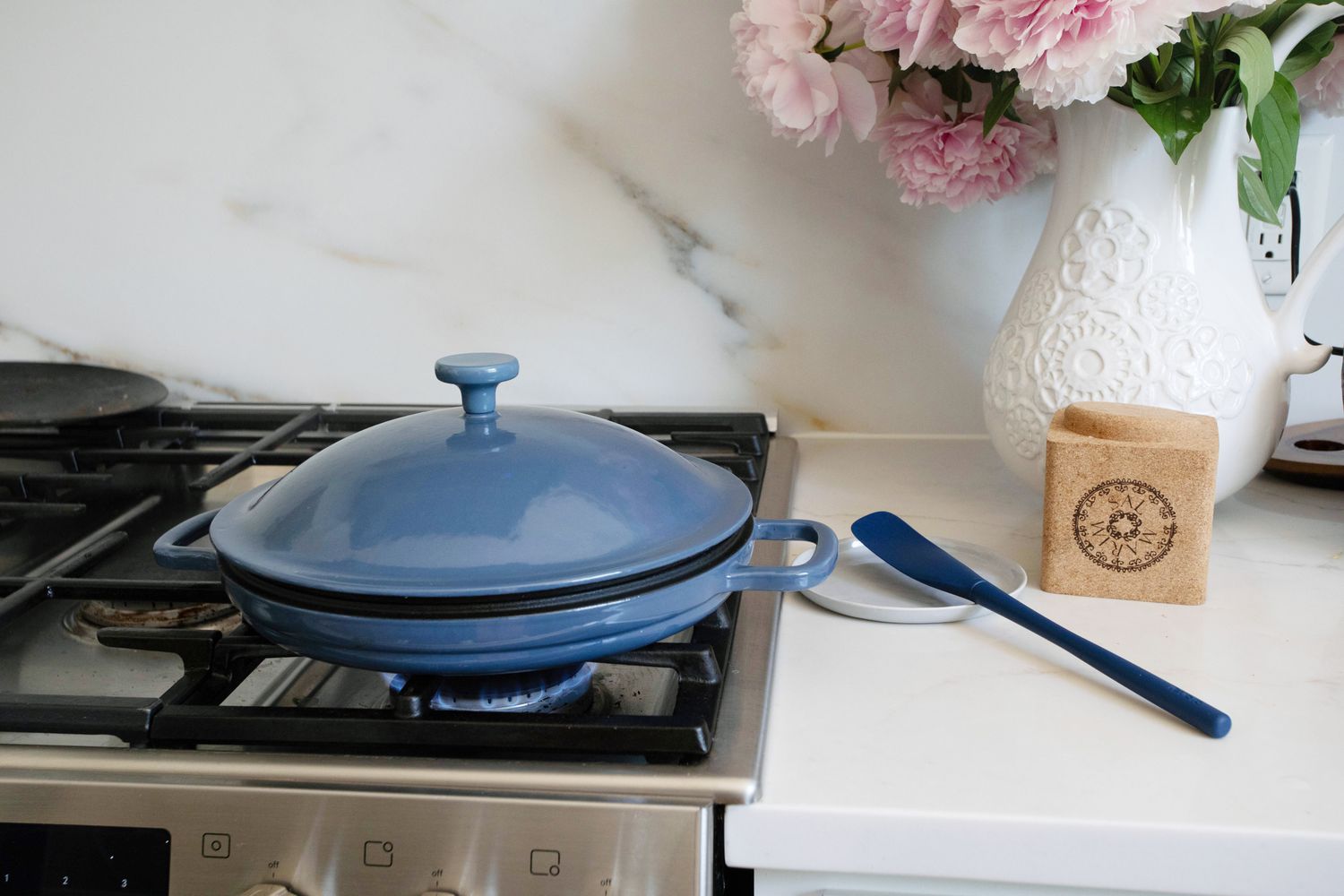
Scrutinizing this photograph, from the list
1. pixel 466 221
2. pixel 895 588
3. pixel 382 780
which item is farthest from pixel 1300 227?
pixel 382 780

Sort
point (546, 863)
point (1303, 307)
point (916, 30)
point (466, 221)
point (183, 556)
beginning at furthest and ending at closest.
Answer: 1. point (466, 221)
2. point (1303, 307)
3. point (916, 30)
4. point (183, 556)
5. point (546, 863)

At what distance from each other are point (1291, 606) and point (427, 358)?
82cm

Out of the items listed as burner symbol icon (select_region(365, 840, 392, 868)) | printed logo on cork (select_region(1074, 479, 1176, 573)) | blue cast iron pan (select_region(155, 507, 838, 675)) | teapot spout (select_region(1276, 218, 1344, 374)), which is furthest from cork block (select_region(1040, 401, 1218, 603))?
burner symbol icon (select_region(365, 840, 392, 868))

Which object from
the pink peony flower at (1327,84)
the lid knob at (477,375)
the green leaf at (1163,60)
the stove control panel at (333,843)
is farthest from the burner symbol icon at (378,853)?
the pink peony flower at (1327,84)

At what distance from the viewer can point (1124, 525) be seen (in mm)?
721

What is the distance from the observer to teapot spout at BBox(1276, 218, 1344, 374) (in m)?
0.80

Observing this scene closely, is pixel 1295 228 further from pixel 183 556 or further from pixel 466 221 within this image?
pixel 183 556

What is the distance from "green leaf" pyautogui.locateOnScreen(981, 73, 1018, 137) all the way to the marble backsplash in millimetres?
258

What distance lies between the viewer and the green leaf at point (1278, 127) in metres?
0.73

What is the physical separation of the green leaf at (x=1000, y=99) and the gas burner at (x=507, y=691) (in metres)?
0.48

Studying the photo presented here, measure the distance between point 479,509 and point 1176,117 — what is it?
20.5 inches

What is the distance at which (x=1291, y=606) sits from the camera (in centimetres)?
71

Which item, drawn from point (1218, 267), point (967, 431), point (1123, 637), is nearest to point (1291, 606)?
point (1123, 637)

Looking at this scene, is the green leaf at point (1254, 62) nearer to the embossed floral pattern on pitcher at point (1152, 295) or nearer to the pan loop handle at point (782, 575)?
the embossed floral pattern on pitcher at point (1152, 295)
